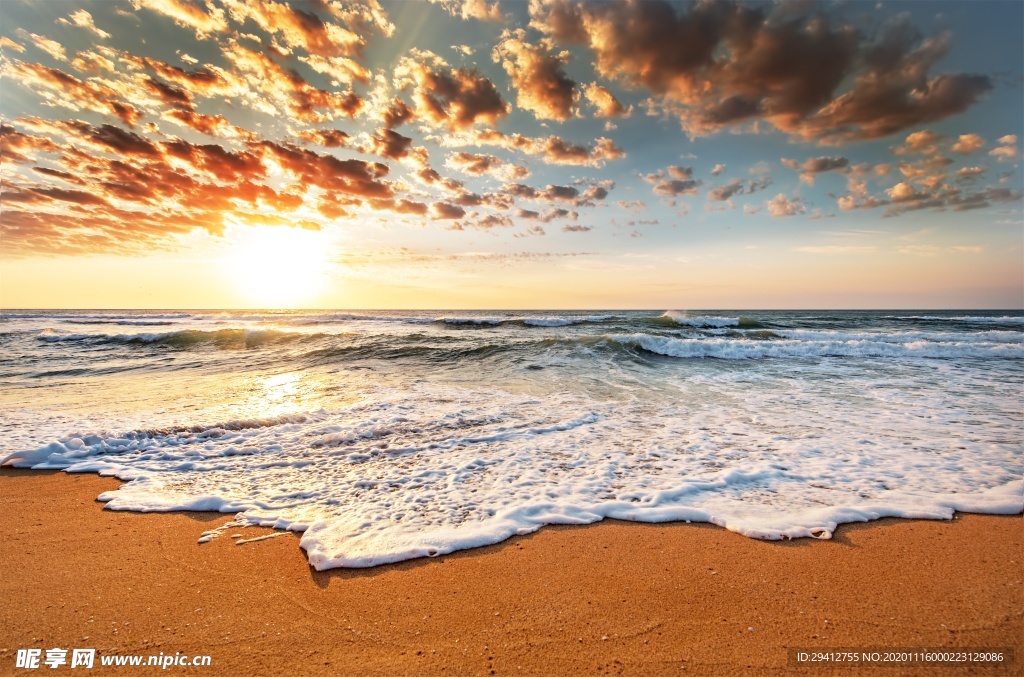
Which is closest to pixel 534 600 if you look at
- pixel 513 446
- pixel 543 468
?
pixel 543 468

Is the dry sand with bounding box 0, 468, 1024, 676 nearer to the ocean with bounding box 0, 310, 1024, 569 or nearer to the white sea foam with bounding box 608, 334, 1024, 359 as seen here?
the ocean with bounding box 0, 310, 1024, 569

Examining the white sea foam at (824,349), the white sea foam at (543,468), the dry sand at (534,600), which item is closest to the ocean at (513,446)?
the white sea foam at (543,468)

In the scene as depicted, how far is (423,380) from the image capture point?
10.2m

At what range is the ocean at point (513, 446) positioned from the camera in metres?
3.60

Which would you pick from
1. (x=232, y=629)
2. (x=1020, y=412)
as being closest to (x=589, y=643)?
(x=232, y=629)

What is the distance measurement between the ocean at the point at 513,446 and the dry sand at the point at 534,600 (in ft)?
0.93

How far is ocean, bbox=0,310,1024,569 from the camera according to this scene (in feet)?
11.8

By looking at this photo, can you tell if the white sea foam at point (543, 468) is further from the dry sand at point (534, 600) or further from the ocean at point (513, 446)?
the dry sand at point (534, 600)

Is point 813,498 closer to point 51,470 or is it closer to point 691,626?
point 691,626

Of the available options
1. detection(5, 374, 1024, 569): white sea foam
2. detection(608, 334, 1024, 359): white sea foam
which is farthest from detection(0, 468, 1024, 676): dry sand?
detection(608, 334, 1024, 359): white sea foam

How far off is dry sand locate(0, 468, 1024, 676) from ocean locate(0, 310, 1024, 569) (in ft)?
0.93

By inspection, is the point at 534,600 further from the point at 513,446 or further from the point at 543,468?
the point at 513,446

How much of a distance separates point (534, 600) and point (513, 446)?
280cm

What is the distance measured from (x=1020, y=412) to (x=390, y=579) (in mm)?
10131
